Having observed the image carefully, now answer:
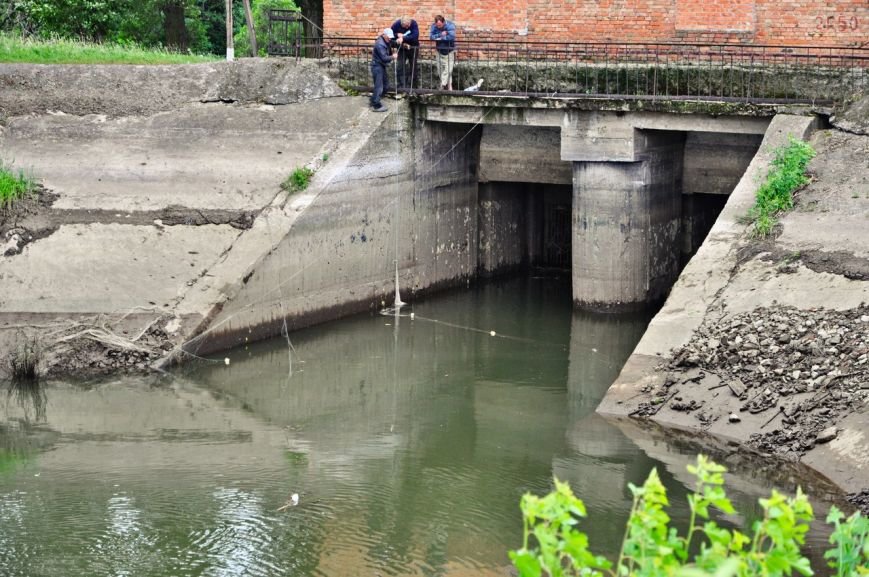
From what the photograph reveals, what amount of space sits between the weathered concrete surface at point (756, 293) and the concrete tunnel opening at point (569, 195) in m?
2.89

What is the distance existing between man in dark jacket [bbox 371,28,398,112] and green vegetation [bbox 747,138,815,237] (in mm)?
6192

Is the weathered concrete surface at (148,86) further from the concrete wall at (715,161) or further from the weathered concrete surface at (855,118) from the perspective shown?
the weathered concrete surface at (855,118)

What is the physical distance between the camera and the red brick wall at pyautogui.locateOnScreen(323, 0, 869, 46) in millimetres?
20641

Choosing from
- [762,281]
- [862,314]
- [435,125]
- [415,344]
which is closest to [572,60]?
[435,125]

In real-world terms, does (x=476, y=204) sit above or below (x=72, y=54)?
below

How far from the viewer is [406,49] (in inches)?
858

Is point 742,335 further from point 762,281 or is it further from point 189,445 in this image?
point 189,445

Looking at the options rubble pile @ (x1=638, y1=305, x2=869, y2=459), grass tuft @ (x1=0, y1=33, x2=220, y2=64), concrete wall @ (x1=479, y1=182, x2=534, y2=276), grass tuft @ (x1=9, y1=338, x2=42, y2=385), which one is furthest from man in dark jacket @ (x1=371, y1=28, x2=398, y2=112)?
rubble pile @ (x1=638, y1=305, x2=869, y2=459)

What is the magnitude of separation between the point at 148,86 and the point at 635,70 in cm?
757

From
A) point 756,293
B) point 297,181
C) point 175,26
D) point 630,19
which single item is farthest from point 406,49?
point 175,26

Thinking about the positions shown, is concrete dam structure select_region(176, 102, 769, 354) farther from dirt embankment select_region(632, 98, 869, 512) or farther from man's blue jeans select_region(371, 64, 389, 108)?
dirt embankment select_region(632, 98, 869, 512)

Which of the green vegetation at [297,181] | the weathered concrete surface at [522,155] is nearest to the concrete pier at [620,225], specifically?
the weathered concrete surface at [522,155]

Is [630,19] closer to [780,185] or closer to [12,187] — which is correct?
[780,185]

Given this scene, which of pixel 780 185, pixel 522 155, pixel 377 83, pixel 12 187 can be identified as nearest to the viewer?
pixel 780 185
